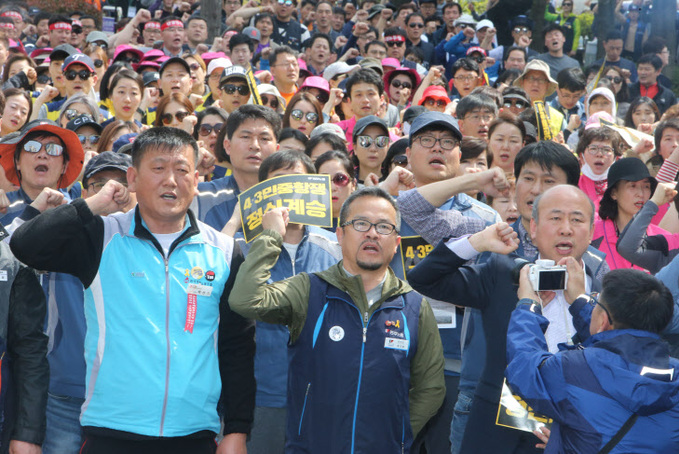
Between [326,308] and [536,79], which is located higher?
[536,79]

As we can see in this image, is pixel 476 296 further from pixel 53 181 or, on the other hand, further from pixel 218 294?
pixel 53 181

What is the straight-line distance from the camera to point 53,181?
5.62 meters

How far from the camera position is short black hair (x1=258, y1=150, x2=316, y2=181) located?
528 cm

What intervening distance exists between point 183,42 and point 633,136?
7876 mm

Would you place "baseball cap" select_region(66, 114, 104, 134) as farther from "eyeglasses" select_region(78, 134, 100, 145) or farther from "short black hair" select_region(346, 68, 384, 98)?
"short black hair" select_region(346, 68, 384, 98)

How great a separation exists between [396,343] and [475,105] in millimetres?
4521

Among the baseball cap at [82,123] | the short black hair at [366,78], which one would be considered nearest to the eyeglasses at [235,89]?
the short black hair at [366,78]

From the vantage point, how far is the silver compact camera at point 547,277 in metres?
3.96

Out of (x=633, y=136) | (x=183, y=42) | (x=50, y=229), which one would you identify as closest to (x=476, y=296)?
(x=50, y=229)

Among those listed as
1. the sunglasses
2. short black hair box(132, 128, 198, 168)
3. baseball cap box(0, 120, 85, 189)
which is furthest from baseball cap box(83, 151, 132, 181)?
the sunglasses

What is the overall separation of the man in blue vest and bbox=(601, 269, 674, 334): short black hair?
0.98m

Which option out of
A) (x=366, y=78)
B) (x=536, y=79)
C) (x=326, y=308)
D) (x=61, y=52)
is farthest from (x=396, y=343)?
(x=61, y=52)

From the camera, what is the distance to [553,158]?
5223mm

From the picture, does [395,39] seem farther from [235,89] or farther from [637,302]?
[637,302]
